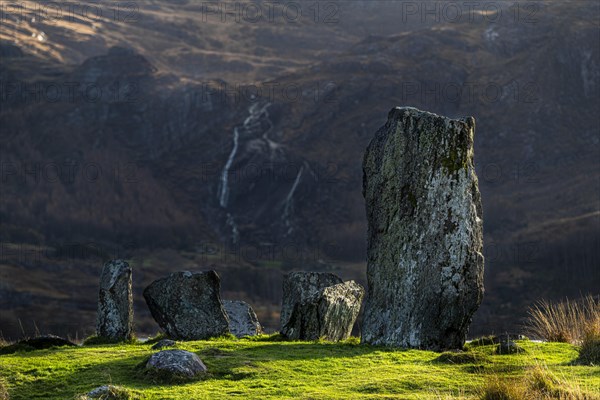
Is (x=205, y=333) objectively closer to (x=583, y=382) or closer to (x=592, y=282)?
(x=583, y=382)

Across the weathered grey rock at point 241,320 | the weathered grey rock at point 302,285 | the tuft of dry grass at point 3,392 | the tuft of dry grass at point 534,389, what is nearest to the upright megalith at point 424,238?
the tuft of dry grass at point 534,389

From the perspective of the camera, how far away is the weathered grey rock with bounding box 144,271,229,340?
99.0 feet

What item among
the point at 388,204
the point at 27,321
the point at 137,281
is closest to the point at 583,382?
the point at 388,204

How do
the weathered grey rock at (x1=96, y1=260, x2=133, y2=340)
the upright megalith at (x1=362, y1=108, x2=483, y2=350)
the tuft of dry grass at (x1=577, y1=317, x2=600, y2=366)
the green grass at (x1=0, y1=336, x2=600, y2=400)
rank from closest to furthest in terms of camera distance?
the green grass at (x1=0, y1=336, x2=600, y2=400), the tuft of dry grass at (x1=577, y1=317, x2=600, y2=366), the upright megalith at (x1=362, y1=108, x2=483, y2=350), the weathered grey rock at (x1=96, y1=260, x2=133, y2=340)

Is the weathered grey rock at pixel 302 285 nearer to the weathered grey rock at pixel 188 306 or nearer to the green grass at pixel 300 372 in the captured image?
the weathered grey rock at pixel 188 306

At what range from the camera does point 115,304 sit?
3097 centimetres

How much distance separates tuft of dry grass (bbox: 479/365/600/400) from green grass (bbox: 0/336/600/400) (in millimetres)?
384

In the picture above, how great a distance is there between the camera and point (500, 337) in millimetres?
23297

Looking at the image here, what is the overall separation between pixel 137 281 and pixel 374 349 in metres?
162

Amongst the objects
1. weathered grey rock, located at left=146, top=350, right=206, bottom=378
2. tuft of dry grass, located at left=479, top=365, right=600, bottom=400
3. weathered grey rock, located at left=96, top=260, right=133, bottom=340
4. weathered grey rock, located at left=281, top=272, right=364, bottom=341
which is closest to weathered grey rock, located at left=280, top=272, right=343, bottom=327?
weathered grey rock, located at left=281, top=272, right=364, bottom=341

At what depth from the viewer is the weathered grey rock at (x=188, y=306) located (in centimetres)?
3017

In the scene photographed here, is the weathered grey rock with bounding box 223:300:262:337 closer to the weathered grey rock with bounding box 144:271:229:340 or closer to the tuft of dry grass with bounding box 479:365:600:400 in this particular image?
the weathered grey rock with bounding box 144:271:229:340

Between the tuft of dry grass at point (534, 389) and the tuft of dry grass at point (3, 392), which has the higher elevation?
the tuft of dry grass at point (534, 389)

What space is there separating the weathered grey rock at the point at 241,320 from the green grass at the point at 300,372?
9.25 meters
